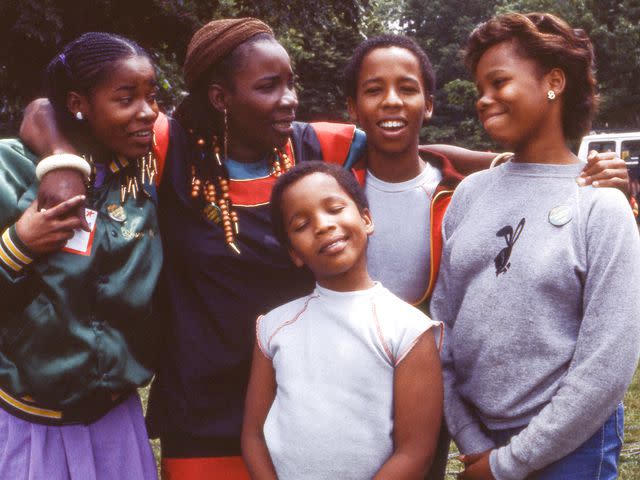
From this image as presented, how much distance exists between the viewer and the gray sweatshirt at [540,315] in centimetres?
191

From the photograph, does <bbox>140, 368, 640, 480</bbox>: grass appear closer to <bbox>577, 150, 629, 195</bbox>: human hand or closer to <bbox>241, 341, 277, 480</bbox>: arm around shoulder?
<bbox>241, 341, 277, 480</bbox>: arm around shoulder

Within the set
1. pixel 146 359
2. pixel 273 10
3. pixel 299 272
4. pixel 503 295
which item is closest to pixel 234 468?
pixel 146 359

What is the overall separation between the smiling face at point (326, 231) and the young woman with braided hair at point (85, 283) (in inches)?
18.2

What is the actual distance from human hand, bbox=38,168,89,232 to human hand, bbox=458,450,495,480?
49.9 inches

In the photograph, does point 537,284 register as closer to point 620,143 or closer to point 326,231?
point 326,231

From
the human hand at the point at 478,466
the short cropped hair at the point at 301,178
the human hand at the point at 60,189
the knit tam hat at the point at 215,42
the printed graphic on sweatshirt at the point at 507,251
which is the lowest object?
the human hand at the point at 478,466

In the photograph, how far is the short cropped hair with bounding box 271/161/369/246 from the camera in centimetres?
235

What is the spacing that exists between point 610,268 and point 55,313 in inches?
58.4

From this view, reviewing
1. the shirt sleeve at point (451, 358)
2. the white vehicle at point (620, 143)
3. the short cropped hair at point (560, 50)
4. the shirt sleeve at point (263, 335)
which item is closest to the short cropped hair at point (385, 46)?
the short cropped hair at point (560, 50)

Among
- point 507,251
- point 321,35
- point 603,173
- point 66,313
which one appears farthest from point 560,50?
point 321,35

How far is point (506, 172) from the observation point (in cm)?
227

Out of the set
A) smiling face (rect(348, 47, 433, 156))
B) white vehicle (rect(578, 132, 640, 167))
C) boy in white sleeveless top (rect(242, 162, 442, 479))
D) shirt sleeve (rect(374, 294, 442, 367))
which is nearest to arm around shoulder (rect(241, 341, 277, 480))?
boy in white sleeveless top (rect(242, 162, 442, 479))

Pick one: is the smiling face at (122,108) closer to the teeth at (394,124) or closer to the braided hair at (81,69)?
the braided hair at (81,69)

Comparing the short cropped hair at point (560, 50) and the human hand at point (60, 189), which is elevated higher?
the short cropped hair at point (560, 50)
